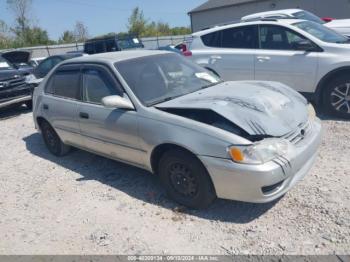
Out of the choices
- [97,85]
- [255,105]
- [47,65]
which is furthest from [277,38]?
[47,65]

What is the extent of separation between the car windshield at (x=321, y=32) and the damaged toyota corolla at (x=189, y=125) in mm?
2500

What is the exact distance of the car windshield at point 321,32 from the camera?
5.90 m

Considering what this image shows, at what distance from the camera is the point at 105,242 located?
321 cm

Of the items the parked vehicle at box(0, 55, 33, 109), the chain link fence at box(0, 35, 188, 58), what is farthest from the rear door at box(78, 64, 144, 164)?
the chain link fence at box(0, 35, 188, 58)

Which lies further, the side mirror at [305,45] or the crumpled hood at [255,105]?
the side mirror at [305,45]

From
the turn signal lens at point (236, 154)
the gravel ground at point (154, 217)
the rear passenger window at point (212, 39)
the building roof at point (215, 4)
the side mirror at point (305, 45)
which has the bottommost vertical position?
the gravel ground at point (154, 217)

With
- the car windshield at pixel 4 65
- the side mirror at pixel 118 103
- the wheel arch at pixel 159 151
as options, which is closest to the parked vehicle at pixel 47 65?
the car windshield at pixel 4 65

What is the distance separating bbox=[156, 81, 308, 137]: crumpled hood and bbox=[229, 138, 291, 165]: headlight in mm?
146

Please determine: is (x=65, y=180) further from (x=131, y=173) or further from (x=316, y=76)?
(x=316, y=76)

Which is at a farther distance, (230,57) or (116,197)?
(230,57)

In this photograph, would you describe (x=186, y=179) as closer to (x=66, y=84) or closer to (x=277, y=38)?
(x=66, y=84)

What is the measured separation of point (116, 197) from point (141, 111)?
1131mm

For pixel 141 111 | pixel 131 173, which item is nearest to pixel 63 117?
pixel 131 173

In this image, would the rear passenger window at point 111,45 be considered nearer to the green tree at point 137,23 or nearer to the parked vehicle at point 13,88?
the parked vehicle at point 13,88
